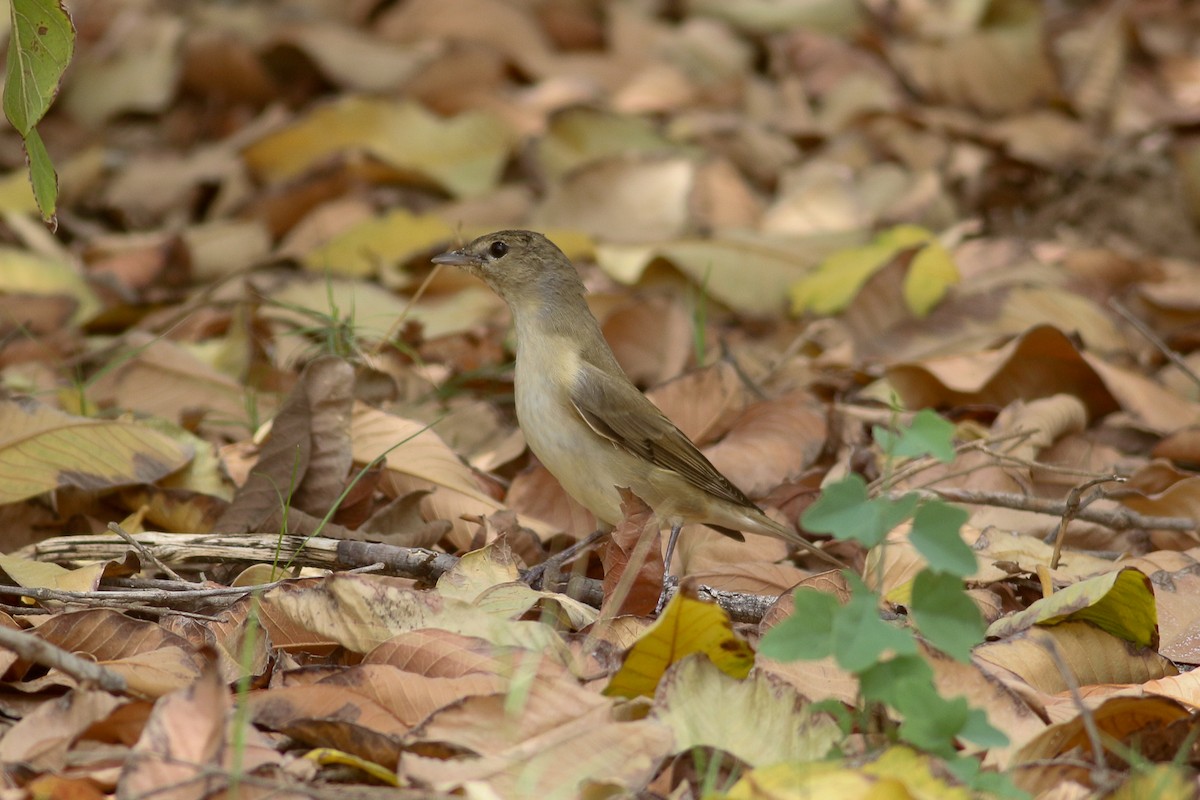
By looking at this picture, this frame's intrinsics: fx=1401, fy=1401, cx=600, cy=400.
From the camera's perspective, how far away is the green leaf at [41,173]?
128 inches

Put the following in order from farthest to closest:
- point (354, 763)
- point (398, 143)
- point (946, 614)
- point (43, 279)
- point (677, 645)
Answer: point (398, 143), point (43, 279), point (677, 645), point (354, 763), point (946, 614)

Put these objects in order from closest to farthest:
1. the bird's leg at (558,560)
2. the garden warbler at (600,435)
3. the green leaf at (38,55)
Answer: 1. the green leaf at (38,55)
2. the bird's leg at (558,560)
3. the garden warbler at (600,435)

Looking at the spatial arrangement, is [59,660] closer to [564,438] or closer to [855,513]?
[855,513]

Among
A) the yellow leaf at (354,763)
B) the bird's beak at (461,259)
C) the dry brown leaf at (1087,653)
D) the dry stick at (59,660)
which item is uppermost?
the dry stick at (59,660)

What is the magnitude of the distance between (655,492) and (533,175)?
9.75 ft

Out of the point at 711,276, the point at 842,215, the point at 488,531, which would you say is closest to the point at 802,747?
the point at 488,531

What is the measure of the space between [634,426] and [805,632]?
72.8 inches

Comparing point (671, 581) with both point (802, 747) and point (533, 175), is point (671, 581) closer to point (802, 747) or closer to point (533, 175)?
point (802, 747)

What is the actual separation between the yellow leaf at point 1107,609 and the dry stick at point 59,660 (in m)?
1.97

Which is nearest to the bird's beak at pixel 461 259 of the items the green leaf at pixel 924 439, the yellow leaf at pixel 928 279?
the yellow leaf at pixel 928 279

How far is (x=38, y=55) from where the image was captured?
10.6 feet

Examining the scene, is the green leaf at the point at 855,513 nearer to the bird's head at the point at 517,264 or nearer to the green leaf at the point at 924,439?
the green leaf at the point at 924,439

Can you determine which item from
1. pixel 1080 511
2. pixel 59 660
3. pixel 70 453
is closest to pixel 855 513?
pixel 59 660

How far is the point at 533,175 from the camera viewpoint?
22.5 ft
